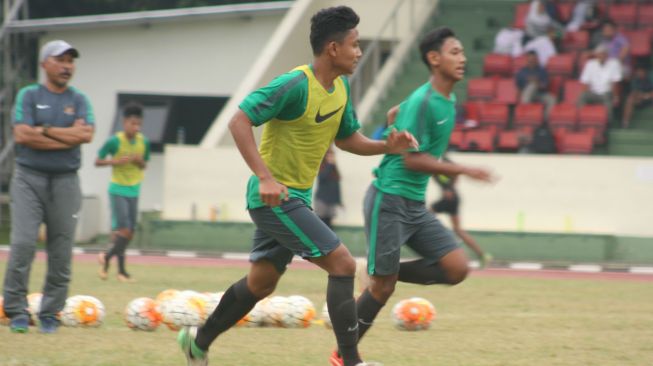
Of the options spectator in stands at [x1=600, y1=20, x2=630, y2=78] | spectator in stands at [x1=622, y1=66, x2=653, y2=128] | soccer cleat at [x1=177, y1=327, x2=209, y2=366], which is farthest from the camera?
spectator in stands at [x1=600, y1=20, x2=630, y2=78]

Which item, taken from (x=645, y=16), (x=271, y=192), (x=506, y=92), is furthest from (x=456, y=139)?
(x=271, y=192)

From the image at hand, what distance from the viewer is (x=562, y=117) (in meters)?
22.6

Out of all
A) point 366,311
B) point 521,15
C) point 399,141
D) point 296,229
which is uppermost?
point 521,15

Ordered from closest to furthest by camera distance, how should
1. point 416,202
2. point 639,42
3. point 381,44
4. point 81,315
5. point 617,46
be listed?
point 416,202, point 81,315, point 617,46, point 639,42, point 381,44

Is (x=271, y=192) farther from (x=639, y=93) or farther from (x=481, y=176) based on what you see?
(x=639, y=93)

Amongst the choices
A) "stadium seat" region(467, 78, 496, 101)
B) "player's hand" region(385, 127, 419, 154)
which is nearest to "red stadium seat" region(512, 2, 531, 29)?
"stadium seat" region(467, 78, 496, 101)

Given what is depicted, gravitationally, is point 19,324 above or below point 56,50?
below

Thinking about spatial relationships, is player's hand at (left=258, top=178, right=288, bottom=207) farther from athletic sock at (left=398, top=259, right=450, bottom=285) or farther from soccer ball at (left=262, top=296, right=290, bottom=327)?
soccer ball at (left=262, top=296, right=290, bottom=327)

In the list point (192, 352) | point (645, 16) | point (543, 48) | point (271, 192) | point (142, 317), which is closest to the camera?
point (271, 192)

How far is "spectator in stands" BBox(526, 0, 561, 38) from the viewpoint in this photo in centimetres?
2477

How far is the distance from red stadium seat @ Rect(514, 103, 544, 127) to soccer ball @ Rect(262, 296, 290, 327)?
43.1 ft

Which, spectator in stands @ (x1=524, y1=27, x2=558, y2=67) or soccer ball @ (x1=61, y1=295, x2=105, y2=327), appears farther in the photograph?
spectator in stands @ (x1=524, y1=27, x2=558, y2=67)

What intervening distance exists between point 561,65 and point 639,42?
1.78 metres

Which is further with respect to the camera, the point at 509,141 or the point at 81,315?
the point at 509,141
